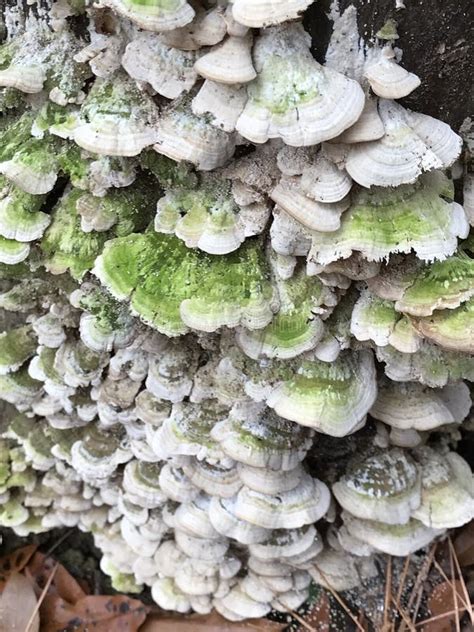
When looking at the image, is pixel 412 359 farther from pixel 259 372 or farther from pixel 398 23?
pixel 398 23

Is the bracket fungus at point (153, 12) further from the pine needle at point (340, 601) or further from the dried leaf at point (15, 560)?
the dried leaf at point (15, 560)

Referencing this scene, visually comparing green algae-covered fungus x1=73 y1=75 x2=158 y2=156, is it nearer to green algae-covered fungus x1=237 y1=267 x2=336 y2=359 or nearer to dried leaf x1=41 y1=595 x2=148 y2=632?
green algae-covered fungus x1=237 y1=267 x2=336 y2=359

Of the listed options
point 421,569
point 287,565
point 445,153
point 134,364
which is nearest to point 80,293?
point 134,364

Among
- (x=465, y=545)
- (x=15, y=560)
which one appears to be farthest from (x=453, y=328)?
(x=15, y=560)

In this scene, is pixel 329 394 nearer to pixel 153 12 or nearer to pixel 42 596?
pixel 153 12

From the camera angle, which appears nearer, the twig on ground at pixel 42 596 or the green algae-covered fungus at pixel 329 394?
the green algae-covered fungus at pixel 329 394

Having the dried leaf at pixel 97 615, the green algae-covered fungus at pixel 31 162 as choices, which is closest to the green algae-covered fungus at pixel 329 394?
the green algae-covered fungus at pixel 31 162

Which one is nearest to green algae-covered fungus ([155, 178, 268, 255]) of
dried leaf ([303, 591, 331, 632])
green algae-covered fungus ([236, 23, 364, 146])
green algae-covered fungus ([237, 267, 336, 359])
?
green algae-covered fungus ([237, 267, 336, 359])
